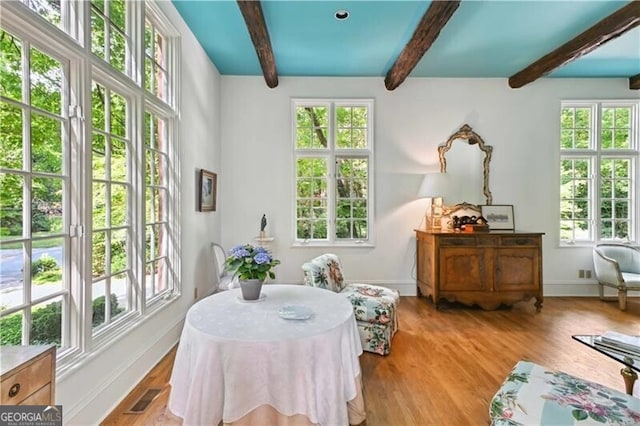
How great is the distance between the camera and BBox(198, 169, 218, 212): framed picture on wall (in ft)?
11.4

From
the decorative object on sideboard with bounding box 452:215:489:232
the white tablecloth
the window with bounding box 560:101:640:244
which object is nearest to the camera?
the white tablecloth

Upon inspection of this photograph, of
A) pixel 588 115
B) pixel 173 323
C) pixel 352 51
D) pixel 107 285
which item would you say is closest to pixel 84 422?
pixel 107 285

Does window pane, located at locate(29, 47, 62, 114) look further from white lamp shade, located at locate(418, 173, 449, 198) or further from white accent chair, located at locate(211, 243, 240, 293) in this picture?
white lamp shade, located at locate(418, 173, 449, 198)

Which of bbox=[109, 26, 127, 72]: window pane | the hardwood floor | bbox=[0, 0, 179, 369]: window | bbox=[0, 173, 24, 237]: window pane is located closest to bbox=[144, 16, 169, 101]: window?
bbox=[0, 0, 179, 369]: window

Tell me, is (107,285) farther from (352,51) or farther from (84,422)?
(352,51)

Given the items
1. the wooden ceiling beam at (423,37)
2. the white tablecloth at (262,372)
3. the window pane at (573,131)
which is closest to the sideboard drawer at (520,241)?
the window pane at (573,131)

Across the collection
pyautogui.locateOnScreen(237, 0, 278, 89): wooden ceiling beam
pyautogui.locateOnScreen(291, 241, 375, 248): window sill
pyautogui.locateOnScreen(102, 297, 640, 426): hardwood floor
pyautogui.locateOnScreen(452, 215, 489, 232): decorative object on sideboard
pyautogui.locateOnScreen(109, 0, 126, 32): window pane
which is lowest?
pyautogui.locateOnScreen(102, 297, 640, 426): hardwood floor

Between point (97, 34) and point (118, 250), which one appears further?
point (118, 250)

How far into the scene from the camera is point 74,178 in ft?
5.58

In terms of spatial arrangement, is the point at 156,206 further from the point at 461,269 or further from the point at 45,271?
the point at 461,269

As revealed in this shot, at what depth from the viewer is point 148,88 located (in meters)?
2.51

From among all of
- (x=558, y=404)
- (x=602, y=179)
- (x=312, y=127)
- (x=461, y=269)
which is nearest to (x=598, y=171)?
(x=602, y=179)

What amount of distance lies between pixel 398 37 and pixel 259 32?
4.83 feet

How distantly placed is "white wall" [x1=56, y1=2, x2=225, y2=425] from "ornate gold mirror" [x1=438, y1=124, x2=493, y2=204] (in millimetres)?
3150
